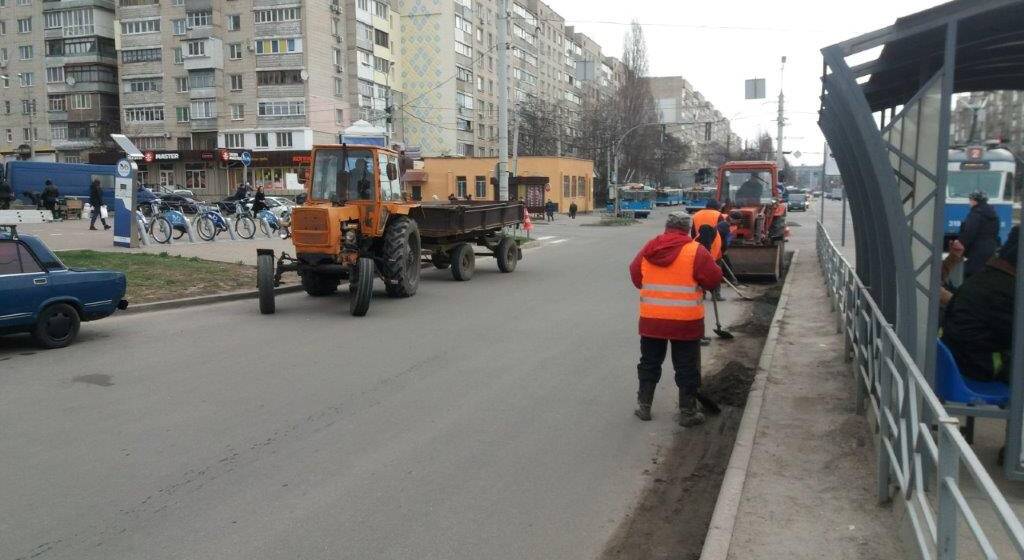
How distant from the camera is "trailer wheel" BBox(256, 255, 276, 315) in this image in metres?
11.5

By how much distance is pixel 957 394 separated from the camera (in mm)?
4738

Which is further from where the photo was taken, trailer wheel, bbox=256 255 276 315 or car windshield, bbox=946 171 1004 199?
car windshield, bbox=946 171 1004 199

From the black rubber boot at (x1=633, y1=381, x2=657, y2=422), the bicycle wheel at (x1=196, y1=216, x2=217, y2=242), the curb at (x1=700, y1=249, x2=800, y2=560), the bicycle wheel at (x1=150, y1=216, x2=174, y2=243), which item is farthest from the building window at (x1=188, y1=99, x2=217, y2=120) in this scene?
the black rubber boot at (x1=633, y1=381, x2=657, y2=422)

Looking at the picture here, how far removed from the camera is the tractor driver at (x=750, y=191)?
731 inches

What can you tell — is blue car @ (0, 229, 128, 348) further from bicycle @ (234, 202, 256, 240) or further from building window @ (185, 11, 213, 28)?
building window @ (185, 11, 213, 28)

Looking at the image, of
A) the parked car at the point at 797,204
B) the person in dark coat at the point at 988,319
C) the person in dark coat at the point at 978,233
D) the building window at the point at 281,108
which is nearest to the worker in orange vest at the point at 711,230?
the person in dark coat at the point at 978,233

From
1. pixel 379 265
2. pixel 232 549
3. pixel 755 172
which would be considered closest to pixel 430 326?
pixel 379 265

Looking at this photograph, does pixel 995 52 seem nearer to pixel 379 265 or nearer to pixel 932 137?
pixel 932 137

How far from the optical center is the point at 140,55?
209ft

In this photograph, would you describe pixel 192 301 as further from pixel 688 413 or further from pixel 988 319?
pixel 988 319

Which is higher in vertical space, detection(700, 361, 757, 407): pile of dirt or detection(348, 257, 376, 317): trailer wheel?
detection(348, 257, 376, 317): trailer wheel

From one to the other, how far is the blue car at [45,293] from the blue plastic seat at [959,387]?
356 inches

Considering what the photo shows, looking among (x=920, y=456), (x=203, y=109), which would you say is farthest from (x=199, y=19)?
(x=920, y=456)

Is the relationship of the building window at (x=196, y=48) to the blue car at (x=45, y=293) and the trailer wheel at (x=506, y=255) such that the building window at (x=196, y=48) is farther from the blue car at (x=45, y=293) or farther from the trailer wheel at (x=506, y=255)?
the blue car at (x=45, y=293)
